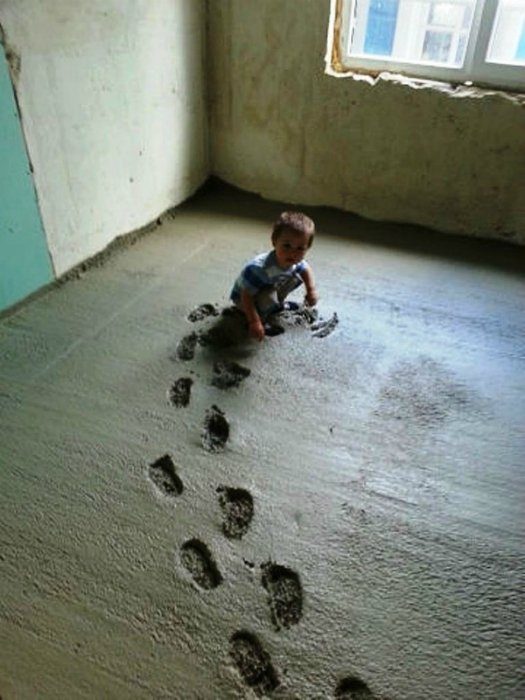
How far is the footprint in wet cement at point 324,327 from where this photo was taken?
1.94 meters

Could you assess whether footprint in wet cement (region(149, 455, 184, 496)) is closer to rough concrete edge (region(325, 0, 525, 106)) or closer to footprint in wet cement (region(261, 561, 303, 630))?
footprint in wet cement (region(261, 561, 303, 630))

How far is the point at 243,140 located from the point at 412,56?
0.87m

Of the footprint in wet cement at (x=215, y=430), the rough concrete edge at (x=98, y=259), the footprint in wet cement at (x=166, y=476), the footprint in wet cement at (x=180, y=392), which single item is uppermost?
the footprint in wet cement at (x=166, y=476)

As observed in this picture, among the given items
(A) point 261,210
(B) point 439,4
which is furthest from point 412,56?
(A) point 261,210

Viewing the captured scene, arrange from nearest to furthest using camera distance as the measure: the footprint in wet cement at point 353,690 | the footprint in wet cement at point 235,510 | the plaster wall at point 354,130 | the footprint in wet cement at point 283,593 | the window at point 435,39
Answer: the footprint in wet cement at point 353,690 < the footprint in wet cement at point 283,593 < the footprint in wet cement at point 235,510 < the window at point 435,39 < the plaster wall at point 354,130

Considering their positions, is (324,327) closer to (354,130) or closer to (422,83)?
(354,130)

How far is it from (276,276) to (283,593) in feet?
3.39

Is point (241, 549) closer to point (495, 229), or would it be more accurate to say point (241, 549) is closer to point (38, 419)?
point (38, 419)

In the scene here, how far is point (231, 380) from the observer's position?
1.71 m

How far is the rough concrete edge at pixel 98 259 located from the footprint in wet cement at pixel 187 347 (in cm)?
62

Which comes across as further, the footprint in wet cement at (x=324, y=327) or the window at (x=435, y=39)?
the window at (x=435, y=39)

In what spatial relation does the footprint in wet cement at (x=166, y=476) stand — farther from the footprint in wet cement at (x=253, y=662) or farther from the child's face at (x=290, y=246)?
the child's face at (x=290, y=246)

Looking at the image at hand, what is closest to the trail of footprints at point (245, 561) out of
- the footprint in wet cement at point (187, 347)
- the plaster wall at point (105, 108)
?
the footprint in wet cement at point (187, 347)

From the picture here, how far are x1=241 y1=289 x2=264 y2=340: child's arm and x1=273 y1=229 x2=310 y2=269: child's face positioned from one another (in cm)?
15
